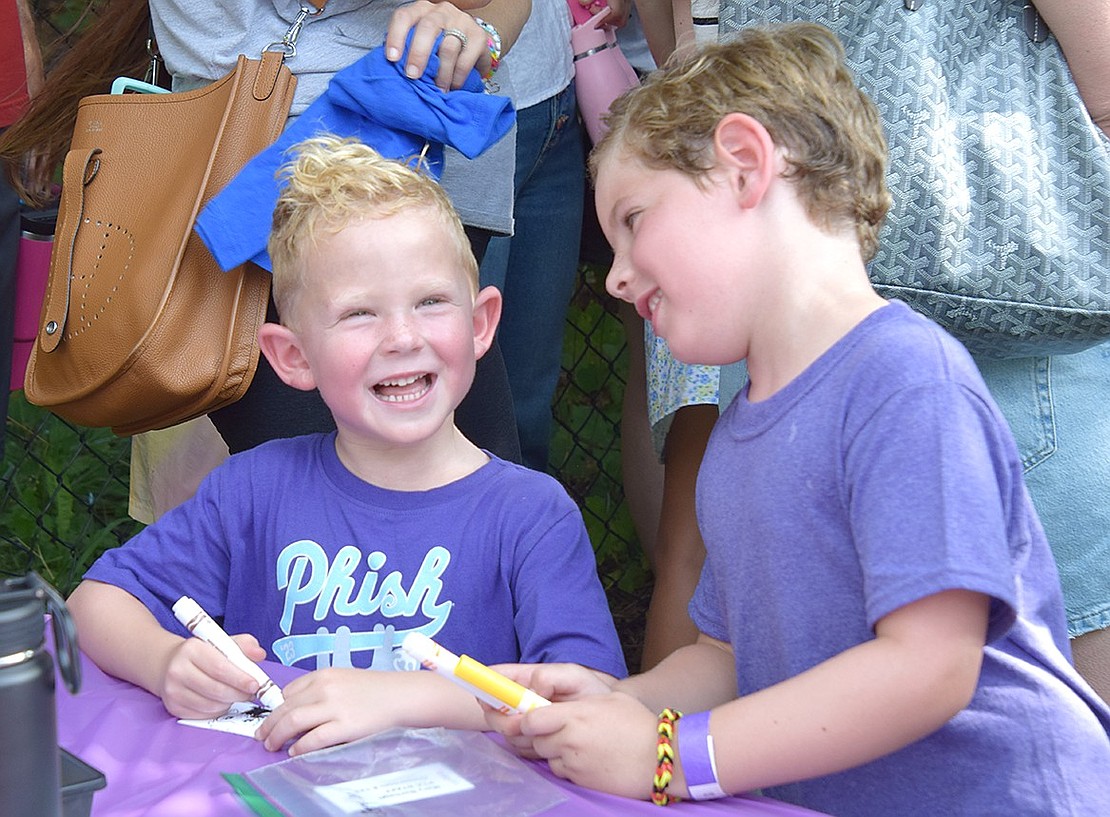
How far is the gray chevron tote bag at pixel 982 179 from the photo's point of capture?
172 centimetres

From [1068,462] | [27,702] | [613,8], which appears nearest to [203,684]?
[27,702]

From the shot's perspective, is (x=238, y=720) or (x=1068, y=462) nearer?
(x=238, y=720)

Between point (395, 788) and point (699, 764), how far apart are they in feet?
0.89

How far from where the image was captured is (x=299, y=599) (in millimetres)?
1671

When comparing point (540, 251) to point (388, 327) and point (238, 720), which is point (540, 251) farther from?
point (238, 720)

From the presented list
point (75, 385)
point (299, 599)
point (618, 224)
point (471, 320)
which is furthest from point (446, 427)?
point (75, 385)

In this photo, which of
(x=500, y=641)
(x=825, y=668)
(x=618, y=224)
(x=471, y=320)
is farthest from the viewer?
(x=471, y=320)

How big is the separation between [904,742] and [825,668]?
0.32ft

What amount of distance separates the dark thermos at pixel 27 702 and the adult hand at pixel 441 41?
1304mm

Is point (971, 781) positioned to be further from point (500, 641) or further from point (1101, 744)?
point (500, 641)

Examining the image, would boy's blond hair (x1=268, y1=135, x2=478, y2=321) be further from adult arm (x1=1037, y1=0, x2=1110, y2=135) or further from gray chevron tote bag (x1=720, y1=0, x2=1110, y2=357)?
adult arm (x1=1037, y1=0, x2=1110, y2=135)

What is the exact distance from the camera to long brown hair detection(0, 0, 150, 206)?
2439 millimetres

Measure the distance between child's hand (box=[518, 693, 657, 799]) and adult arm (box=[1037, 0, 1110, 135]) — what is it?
43.1 inches

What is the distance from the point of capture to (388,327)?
168 cm
